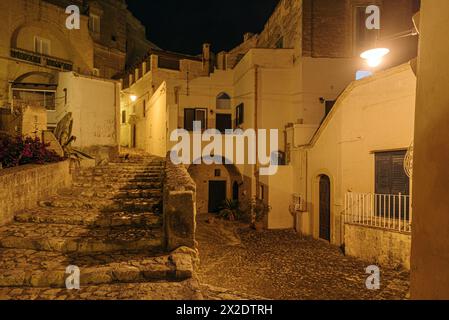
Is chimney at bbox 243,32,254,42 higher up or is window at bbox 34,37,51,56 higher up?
chimney at bbox 243,32,254,42

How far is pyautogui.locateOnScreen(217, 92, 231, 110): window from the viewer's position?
21416 mm

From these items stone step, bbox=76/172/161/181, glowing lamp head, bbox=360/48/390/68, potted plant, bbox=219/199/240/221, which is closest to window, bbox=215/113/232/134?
potted plant, bbox=219/199/240/221

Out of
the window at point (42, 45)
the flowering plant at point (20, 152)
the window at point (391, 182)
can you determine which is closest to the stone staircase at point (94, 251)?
the flowering plant at point (20, 152)

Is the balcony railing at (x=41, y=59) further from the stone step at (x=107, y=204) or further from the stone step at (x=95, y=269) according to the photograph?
the stone step at (x=95, y=269)

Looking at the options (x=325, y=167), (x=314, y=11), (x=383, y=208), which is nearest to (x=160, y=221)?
(x=383, y=208)

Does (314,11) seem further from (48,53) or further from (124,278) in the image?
(48,53)

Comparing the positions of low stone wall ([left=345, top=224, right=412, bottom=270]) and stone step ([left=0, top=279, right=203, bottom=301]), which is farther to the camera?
low stone wall ([left=345, top=224, right=412, bottom=270])

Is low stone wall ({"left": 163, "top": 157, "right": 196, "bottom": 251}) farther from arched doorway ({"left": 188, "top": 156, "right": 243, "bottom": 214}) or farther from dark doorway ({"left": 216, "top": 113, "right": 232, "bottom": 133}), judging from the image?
dark doorway ({"left": 216, "top": 113, "right": 232, "bottom": 133})

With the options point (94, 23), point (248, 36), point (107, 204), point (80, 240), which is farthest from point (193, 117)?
point (94, 23)

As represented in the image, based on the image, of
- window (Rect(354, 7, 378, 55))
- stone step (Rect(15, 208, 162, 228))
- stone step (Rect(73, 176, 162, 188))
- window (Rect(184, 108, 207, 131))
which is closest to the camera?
stone step (Rect(15, 208, 162, 228))

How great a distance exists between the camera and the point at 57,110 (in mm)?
19188

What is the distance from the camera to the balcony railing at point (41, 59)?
829 inches

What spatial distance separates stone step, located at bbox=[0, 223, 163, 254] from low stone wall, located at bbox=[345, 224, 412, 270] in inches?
298

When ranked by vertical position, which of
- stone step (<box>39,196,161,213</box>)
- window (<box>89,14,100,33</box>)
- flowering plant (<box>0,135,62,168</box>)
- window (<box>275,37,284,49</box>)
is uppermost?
window (<box>89,14,100,33</box>)
